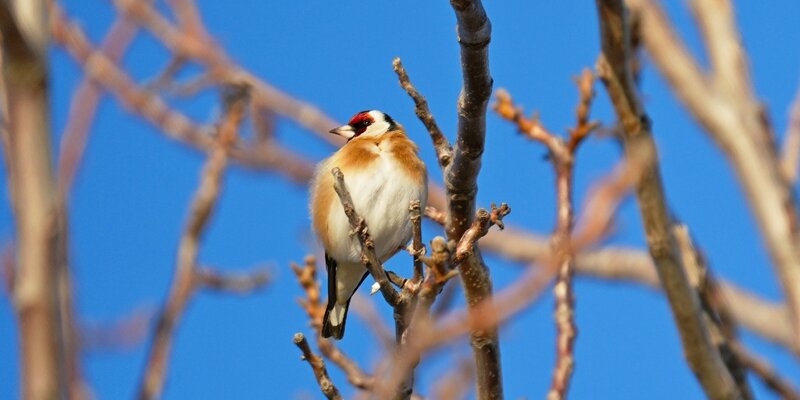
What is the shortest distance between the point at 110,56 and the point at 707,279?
2.12 meters

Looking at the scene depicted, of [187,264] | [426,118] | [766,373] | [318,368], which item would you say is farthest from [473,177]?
[766,373]

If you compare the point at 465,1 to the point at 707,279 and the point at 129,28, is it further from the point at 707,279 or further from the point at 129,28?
the point at 707,279

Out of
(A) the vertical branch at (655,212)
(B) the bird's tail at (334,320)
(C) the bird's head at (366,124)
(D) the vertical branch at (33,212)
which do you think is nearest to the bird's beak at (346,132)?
(C) the bird's head at (366,124)

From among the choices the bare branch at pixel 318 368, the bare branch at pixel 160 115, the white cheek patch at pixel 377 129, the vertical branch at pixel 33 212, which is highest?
the bare branch at pixel 160 115

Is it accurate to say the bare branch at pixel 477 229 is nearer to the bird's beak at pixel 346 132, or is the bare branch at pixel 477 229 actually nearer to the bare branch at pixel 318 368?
the bare branch at pixel 318 368

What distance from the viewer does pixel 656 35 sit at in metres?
5.48

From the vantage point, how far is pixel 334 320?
4.34 meters

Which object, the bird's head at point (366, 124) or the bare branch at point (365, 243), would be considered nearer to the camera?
the bare branch at point (365, 243)

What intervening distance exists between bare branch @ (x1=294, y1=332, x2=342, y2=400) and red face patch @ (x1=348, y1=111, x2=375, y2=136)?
8.24ft

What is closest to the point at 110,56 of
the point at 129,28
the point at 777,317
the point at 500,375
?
the point at 129,28

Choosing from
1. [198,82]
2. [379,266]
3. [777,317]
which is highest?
[198,82]

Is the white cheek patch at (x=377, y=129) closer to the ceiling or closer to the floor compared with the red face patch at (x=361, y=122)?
closer to the floor

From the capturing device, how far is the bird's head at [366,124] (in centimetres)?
514

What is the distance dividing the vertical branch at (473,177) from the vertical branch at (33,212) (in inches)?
63.4
